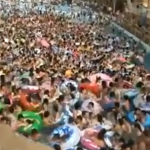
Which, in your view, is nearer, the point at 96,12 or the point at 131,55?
the point at 131,55

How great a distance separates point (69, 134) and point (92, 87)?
11.2 ft

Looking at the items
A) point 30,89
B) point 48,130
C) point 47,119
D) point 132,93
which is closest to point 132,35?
point 132,93

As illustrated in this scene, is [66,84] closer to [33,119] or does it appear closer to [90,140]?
[33,119]

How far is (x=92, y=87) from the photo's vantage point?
38.2 feet

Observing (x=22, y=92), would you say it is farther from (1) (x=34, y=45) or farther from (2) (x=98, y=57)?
(1) (x=34, y=45)

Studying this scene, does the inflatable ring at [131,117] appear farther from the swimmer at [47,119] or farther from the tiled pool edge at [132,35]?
the tiled pool edge at [132,35]

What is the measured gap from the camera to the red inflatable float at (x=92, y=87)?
37.6 feet

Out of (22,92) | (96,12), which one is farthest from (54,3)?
(22,92)

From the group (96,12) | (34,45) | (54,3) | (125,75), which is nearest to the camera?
(125,75)

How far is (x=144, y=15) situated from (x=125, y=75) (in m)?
10.4

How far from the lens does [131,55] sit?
17.6 meters

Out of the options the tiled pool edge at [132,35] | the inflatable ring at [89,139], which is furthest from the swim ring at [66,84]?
the tiled pool edge at [132,35]

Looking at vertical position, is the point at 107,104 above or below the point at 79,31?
above

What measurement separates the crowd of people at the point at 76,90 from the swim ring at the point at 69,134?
3cm
